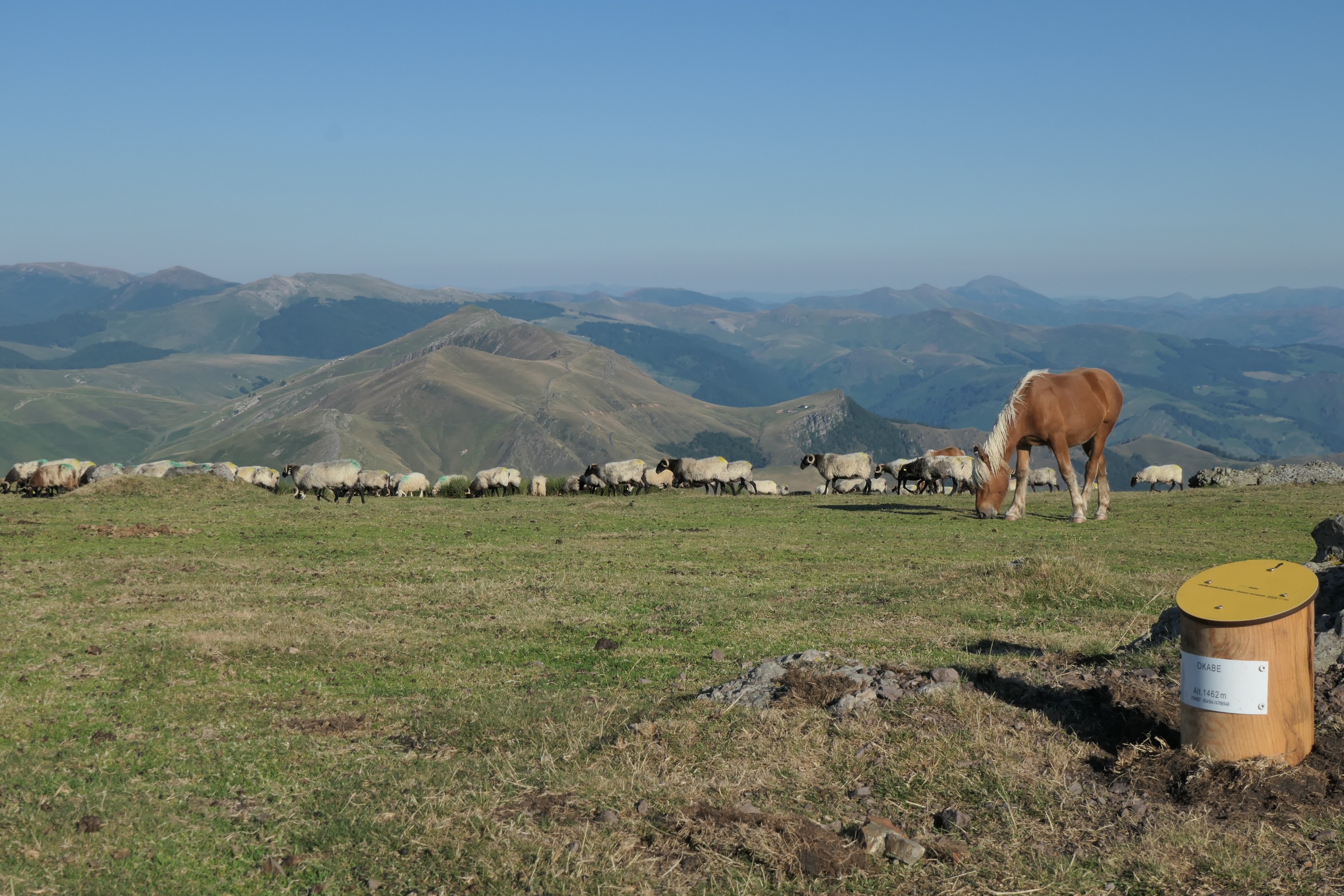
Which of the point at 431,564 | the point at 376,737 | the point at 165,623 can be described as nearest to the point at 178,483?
the point at 431,564

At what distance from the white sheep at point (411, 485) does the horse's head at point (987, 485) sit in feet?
96.6

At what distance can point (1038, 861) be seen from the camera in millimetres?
6988

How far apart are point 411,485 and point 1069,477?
33.9 metres

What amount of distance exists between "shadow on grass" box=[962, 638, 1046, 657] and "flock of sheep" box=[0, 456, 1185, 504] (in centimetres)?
3116

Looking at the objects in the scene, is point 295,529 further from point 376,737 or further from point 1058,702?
point 1058,702

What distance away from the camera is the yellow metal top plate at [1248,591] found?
7.59m

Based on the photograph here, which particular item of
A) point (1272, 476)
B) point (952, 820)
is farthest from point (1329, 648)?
point (1272, 476)

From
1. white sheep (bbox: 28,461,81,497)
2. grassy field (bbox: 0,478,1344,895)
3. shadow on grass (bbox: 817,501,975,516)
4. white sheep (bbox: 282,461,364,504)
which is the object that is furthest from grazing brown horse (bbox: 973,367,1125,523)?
white sheep (bbox: 28,461,81,497)

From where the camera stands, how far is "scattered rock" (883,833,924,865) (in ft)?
23.1

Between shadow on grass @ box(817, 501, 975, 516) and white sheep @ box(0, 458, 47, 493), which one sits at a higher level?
shadow on grass @ box(817, 501, 975, 516)

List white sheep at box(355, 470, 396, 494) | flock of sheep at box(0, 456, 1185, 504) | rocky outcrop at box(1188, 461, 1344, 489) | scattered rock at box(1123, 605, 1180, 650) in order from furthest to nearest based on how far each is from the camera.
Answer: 1. white sheep at box(355, 470, 396, 494)
2. flock of sheep at box(0, 456, 1185, 504)
3. rocky outcrop at box(1188, 461, 1344, 489)
4. scattered rock at box(1123, 605, 1180, 650)

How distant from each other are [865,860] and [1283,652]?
387cm

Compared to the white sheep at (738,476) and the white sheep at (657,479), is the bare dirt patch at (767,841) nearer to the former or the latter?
the white sheep at (657,479)

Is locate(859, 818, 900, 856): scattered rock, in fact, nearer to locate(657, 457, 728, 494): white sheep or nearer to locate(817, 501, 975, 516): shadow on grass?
locate(817, 501, 975, 516): shadow on grass
